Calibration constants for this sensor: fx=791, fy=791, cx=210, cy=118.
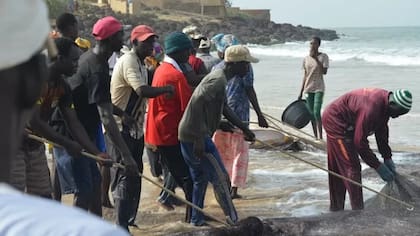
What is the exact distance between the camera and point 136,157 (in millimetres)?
5914

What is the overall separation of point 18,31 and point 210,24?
58.6 m

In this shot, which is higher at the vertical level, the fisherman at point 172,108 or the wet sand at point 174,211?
the fisherman at point 172,108

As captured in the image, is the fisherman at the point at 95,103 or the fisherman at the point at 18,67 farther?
the fisherman at the point at 95,103

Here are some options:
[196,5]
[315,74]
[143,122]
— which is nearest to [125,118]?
[143,122]

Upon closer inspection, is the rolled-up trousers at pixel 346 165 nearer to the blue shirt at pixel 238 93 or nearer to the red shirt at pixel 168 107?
the red shirt at pixel 168 107

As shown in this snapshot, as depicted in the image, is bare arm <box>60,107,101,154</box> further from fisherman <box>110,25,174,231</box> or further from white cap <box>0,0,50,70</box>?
white cap <box>0,0,50,70</box>

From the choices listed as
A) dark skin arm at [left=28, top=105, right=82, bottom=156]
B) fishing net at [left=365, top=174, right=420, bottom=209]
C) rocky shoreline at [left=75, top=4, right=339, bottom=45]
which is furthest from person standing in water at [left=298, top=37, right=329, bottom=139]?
rocky shoreline at [left=75, top=4, right=339, bottom=45]

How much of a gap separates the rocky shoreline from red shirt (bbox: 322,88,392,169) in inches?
1469

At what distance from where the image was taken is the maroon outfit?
5.99m

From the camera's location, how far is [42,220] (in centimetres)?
96

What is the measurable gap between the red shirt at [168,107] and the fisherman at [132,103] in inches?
7.2

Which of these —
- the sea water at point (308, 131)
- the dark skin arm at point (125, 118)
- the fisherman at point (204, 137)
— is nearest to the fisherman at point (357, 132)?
the sea water at point (308, 131)

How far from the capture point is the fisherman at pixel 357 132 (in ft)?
19.5

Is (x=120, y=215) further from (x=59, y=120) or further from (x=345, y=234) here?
(x=345, y=234)
